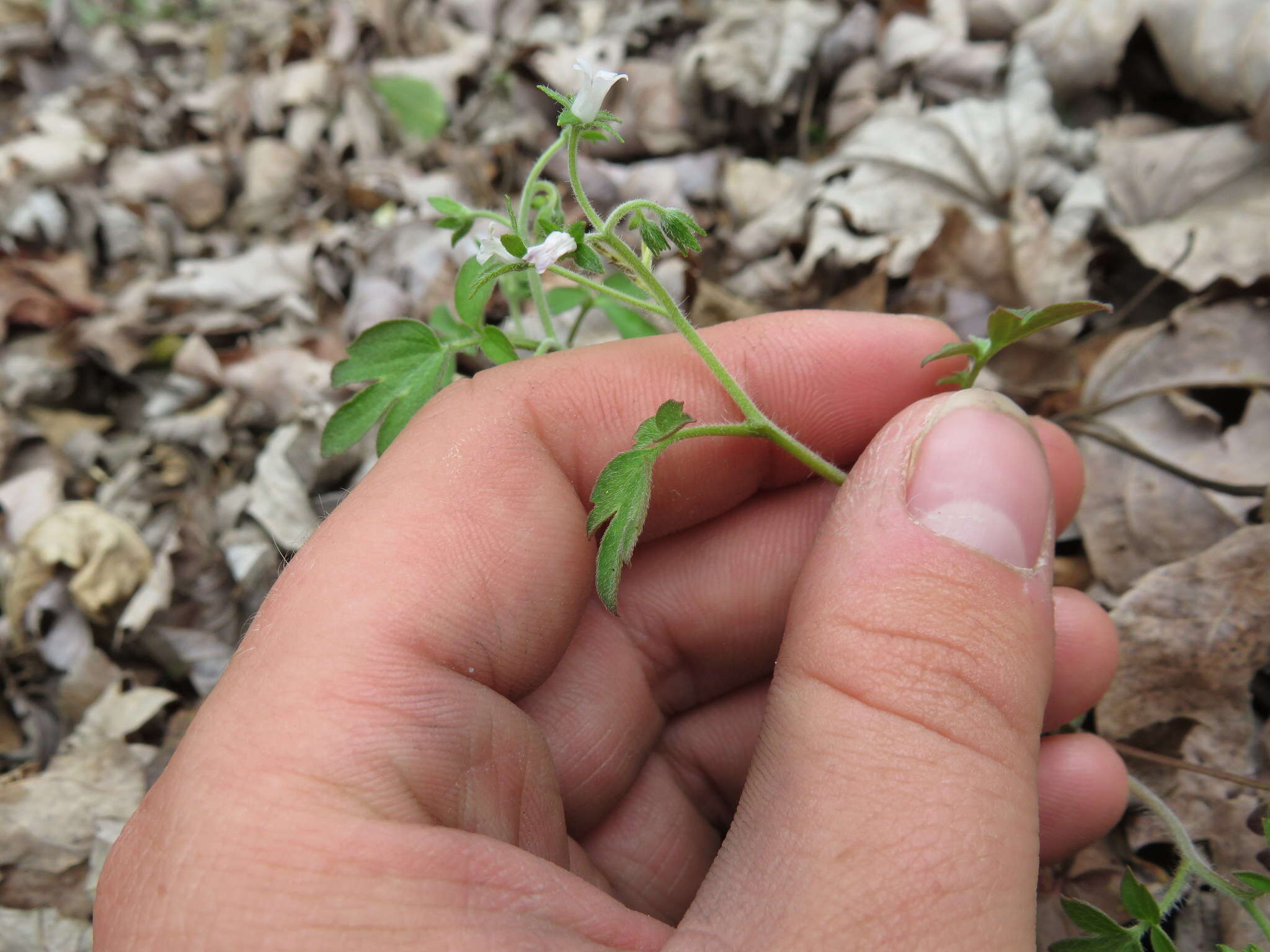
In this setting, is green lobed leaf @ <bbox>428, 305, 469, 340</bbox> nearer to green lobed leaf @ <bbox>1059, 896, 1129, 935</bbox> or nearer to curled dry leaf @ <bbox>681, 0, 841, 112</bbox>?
green lobed leaf @ <bbox>1059, 896, 1129, 935</bbox>

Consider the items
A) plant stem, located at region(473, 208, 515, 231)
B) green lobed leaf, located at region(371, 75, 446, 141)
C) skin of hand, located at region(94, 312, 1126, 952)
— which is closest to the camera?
skin of hand, located at region(94, 312, 1126, 952)

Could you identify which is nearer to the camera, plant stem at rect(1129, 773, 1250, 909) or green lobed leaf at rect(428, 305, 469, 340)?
plant stem at rect(1129, 773, 1250, 909)

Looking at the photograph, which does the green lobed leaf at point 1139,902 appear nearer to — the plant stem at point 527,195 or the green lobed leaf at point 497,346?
the green lobed leaf at point 497,346

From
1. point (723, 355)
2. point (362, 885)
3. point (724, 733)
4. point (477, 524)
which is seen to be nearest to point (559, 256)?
point (477, 524)

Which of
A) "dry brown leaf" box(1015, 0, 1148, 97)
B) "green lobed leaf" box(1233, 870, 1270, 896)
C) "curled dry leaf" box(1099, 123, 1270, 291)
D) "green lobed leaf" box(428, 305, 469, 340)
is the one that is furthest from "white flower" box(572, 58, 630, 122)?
"dry brown leaf" box(1015, 0, 1148, 97)

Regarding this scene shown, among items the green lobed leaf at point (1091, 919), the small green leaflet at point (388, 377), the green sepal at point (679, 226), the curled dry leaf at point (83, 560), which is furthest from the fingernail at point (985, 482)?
the curled dry leaf at point (83, 560)

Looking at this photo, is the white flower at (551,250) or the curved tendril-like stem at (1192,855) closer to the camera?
the white flower at (551,250)

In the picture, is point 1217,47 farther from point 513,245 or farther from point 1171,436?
point 513,245
